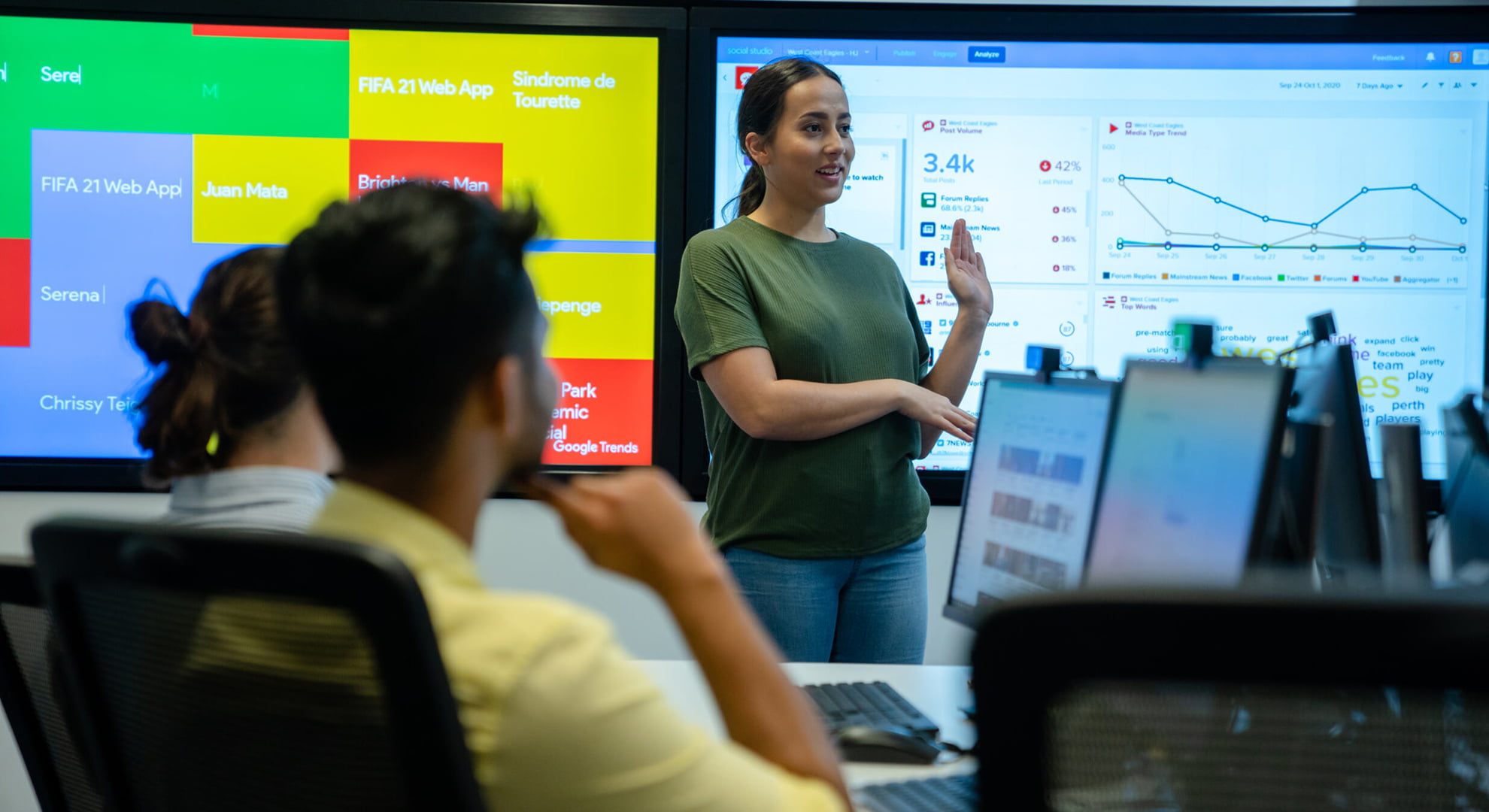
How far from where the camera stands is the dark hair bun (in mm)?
1430

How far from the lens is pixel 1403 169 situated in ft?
9.66

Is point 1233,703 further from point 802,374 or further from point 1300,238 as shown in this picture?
point 1300,238

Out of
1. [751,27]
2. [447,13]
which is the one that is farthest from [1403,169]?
[447,13]

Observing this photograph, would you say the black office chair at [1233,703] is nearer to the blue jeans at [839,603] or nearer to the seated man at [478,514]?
the seated man at [478,514]

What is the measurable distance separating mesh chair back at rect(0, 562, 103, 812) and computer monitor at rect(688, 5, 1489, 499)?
2094 millimetres

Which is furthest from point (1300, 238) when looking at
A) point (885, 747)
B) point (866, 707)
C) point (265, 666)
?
point (265, 666)

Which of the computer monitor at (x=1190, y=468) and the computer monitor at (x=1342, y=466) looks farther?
the computer monitor at (x=1342, y=466)

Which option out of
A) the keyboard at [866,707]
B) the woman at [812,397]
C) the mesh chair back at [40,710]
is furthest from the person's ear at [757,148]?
the mesh chair back at [40,710]

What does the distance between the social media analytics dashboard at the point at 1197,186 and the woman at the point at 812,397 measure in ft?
2.81

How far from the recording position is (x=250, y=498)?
1.29 meters

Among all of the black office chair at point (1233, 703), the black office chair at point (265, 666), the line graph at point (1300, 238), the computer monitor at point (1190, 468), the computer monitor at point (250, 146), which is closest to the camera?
the black office chair at point (1233, 703)

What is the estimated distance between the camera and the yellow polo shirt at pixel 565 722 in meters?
0.67

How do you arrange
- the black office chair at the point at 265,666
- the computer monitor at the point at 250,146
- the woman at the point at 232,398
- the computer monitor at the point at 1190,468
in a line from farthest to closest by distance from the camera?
the computer monitor at the point at 250,146 < the woman at the point at 232,398 < the computer monitor at the point at 1190,468 < the black office chair at the point at 265,666

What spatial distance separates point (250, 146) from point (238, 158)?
4 cm
